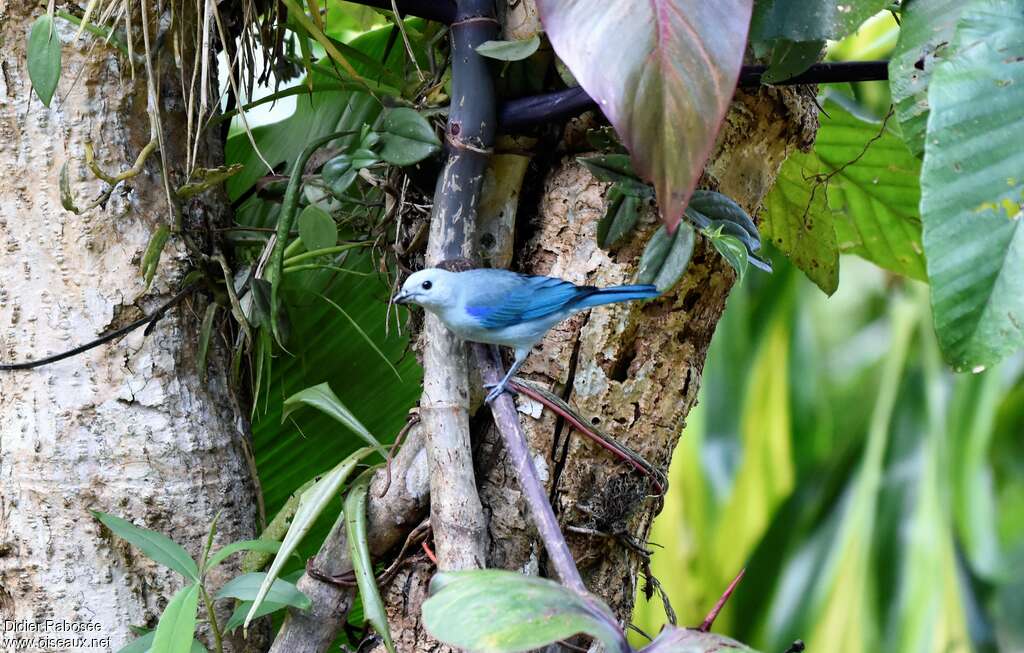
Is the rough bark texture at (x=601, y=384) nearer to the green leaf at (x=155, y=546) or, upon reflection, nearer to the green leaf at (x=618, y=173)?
the green leaf at (x=618, y=173)

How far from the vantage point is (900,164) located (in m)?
1.11

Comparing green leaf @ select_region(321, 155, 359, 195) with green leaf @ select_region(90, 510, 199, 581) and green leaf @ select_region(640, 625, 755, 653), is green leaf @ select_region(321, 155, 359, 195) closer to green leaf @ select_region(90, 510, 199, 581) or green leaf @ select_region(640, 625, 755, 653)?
green leaf @ select_region(90, 510, 199, 581)

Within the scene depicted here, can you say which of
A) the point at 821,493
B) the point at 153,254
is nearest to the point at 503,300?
the point at 153,254

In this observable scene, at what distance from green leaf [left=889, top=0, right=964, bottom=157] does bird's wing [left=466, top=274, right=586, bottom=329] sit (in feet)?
0.86

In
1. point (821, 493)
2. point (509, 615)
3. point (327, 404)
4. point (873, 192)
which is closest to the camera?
point (509, 615)

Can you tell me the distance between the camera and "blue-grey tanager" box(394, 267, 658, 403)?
721 millimetres

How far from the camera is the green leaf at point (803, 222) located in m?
1.02

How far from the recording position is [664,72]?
0.55 metres

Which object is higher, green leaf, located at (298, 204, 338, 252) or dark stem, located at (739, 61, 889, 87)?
dark stem, located at (739, 61, 889, 87)

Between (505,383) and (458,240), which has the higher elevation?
(458,240)

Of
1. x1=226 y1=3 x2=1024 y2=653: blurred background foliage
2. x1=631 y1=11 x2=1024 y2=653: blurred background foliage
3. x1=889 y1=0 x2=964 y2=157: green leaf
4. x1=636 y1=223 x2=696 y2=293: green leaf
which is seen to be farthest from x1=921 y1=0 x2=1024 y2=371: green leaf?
x1=631 y1=11 x2=1024 y2=653: blurred background foliage

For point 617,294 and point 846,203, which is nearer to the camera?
point 617,294

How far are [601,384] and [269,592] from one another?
1.06 feet

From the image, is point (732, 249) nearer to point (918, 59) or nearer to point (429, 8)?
point (918, 59)
